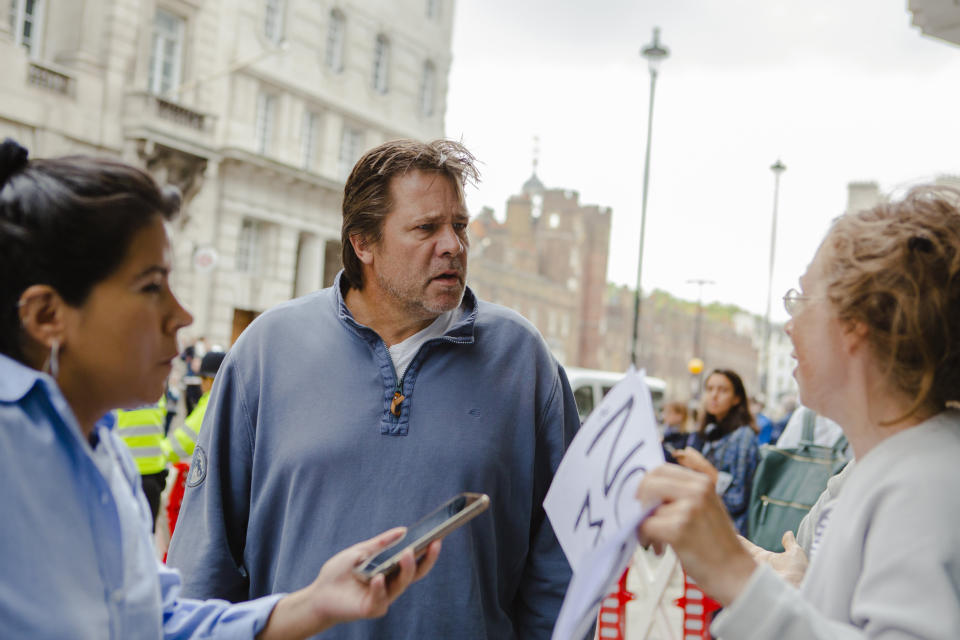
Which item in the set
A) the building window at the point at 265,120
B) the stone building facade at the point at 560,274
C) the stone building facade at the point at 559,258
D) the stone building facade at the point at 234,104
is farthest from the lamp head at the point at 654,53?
the stone building facade at the point at 559,258

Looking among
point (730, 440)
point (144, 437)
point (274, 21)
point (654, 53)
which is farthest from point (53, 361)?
point (274, 21)

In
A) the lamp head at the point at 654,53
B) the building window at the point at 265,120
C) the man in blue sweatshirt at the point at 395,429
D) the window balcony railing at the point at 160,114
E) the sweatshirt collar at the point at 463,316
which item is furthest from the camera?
the building window at the point at 265,120

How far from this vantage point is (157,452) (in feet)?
20.9

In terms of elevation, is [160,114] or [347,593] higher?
[160,114]

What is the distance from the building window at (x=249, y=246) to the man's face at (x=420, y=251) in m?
24.6

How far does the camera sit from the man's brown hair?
2889mm

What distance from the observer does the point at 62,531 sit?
1.39 m

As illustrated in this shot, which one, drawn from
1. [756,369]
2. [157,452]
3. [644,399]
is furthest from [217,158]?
[756,369]

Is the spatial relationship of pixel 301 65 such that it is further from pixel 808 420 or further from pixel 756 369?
pixel 756 369

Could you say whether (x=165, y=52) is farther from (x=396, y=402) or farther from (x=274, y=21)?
(x=396, y=402)

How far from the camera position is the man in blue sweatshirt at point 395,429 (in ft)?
8.16

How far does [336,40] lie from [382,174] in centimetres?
2908

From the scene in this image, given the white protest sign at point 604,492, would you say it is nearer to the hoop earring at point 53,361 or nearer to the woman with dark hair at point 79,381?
the woman with dark hair at point 79,381

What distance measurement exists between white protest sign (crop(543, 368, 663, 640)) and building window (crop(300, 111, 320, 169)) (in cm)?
2858
